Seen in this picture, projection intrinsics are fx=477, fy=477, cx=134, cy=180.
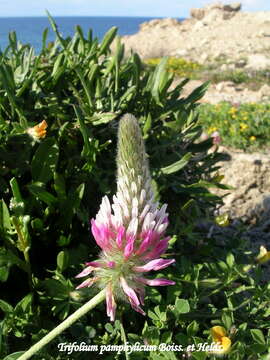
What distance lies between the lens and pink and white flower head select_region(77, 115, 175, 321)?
1.32m

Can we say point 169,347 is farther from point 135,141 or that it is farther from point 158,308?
point 135,141

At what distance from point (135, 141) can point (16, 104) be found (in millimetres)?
916

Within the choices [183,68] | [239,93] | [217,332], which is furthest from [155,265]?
[183,68]

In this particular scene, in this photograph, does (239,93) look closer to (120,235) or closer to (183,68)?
(183,68)

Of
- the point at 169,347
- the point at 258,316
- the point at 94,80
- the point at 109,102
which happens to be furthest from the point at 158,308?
the point at 94,80

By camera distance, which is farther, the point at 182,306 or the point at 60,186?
the point at 60,186

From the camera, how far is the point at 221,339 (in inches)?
71.4

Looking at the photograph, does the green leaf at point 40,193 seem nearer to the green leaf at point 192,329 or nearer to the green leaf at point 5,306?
the green leaf at point 5,306

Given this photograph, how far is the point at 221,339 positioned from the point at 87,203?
2.74 ft

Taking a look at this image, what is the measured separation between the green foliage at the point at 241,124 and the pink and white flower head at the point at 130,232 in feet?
16.7

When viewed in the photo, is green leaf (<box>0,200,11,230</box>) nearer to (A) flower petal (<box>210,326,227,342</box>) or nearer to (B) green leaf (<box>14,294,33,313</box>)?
(B) green leaf (<box>14,294,33,313</box>)

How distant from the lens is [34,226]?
1.88 metres

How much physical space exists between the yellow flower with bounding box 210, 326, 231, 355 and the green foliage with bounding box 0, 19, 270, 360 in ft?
0.13

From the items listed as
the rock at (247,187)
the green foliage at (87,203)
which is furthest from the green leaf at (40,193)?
the rock at (247,187)
